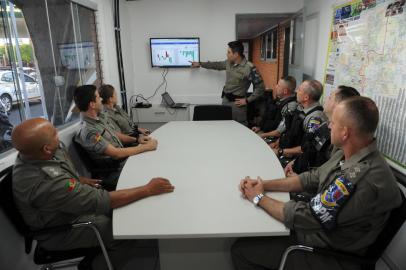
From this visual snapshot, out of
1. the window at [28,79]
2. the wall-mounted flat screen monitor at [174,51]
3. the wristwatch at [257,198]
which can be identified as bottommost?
the wristwatch at [257,198]

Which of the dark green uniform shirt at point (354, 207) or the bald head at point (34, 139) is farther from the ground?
the bald head at point (34, 139)

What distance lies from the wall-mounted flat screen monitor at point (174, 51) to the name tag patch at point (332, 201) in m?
3.97

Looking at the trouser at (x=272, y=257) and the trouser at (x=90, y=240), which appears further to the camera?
the trouser at (x=90, y=240)

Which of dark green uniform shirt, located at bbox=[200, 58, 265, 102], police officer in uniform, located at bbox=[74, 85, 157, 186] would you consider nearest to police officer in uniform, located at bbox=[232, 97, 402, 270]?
police officer in uniform, located at bbox=[74, 85, 157, 186]

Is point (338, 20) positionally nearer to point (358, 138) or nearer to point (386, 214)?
point (358, 138)

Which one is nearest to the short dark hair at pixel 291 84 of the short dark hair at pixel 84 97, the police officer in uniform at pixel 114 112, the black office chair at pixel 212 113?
the black office chair at pixel 212 113

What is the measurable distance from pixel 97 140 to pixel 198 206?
3.95ft

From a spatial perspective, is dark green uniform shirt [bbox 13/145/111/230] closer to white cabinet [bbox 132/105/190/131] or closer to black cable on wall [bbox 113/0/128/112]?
black cable on wall [bbox 113/0/128/112]

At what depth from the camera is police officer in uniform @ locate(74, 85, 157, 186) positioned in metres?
2.25

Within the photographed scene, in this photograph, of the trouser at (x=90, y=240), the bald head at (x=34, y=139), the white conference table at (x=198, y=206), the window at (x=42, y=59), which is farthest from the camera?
the window at (x=42, y=59)

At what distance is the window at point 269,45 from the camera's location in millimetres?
8195

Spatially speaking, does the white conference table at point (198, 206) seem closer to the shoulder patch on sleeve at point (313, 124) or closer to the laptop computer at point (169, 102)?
the shoulder patch on sleeve at point (313, 124)

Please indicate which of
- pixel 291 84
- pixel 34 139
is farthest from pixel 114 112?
pixel 291 84

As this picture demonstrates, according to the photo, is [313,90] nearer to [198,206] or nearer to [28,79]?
[198,206]
